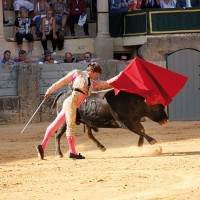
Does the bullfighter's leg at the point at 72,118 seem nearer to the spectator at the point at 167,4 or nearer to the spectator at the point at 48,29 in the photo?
the spectator at the point at 48,29

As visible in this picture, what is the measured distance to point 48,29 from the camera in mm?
24266

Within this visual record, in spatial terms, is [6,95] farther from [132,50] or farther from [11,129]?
[132,50]

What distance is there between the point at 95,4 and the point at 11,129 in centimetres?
558

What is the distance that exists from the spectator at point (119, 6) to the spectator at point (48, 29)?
203 cm

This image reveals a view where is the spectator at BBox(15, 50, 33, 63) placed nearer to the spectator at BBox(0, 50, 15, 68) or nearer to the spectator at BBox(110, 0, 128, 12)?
the spectator at BBox(0, 50, 15, 68)

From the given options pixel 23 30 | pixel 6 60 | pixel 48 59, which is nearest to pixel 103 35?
pixel 23 30

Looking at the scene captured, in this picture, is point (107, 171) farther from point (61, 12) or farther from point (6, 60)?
point (61, 12)

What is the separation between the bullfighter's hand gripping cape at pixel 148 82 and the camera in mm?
15438

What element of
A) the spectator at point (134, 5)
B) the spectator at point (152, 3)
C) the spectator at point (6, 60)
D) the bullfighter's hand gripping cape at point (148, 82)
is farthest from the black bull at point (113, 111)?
the spectator at point (134, 5)

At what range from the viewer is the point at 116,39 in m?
25.6

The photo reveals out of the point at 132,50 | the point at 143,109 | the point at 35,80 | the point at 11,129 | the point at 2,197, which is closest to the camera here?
the point at 2,197

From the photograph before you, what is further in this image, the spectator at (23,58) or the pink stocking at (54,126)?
the spectator at (23,58)

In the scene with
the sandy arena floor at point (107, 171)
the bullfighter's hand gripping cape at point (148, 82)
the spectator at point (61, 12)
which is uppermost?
the spectator at point (61, 12)

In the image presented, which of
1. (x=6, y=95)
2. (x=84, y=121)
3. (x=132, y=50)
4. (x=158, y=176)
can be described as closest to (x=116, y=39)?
(x=132, y=50)
